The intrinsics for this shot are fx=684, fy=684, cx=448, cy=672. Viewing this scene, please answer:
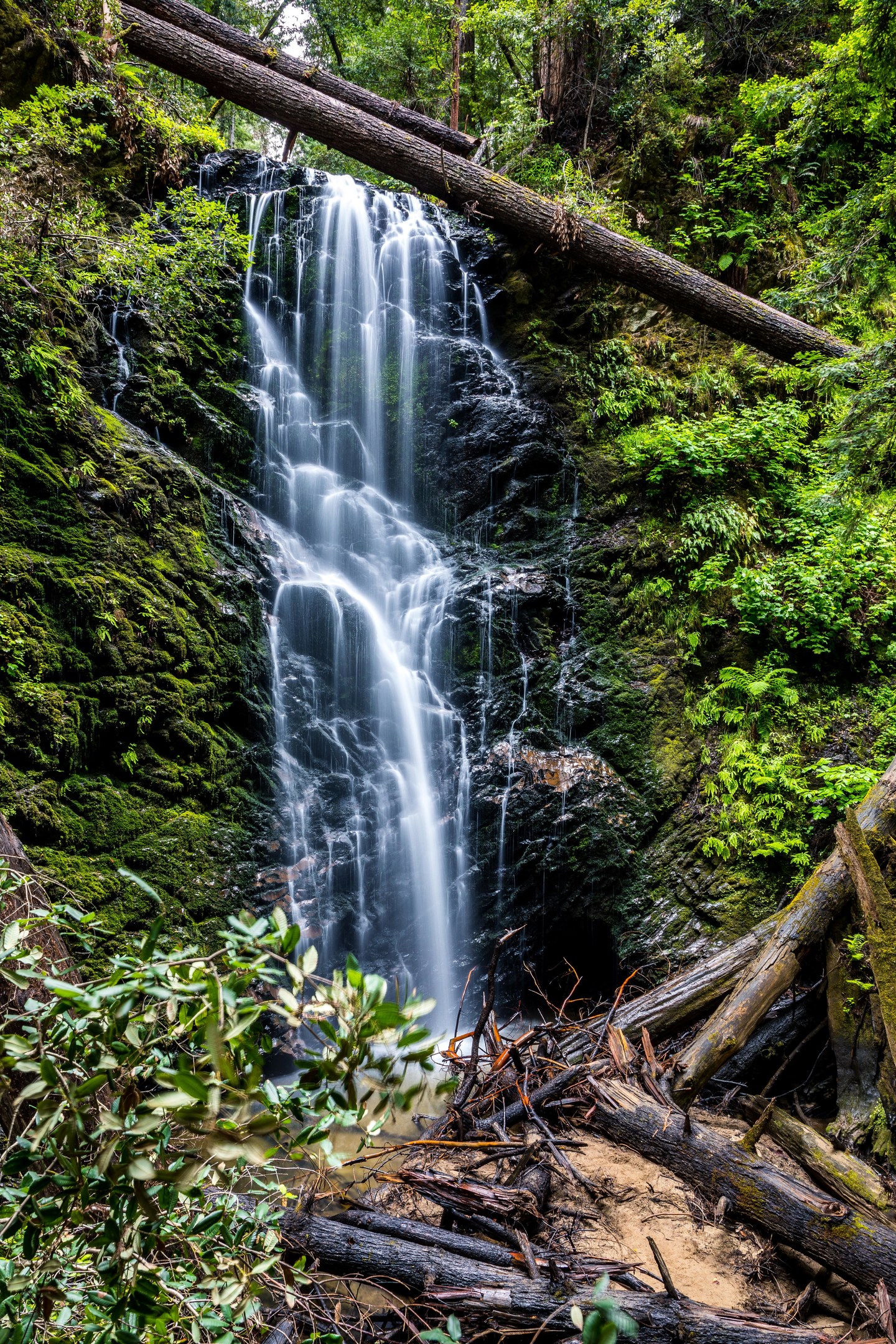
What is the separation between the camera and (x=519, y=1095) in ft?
12.4

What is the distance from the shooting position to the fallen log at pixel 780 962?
364cm

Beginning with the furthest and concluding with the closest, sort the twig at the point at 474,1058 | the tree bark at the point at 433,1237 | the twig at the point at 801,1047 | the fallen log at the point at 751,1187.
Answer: the twig at the point at 801,1047, the twig at the point at 474,1058, the fallen log at the point at 751,1187, the tree bark at the point at 433,1237

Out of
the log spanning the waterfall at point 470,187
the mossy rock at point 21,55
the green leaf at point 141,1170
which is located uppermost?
the log spanning the waterfall at point 470,187

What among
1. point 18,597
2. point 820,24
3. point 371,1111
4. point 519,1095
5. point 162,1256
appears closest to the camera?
point 371,1111

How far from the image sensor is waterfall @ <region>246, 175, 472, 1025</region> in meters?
6.63

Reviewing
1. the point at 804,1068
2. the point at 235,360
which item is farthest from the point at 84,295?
the point at 804,1068

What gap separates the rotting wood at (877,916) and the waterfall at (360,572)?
397cm

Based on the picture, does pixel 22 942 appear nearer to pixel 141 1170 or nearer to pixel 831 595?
pixel 141 1170

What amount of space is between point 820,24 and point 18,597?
47.8 feet

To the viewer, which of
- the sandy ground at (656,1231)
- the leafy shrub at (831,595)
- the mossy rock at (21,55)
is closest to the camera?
the sandy ground at (656,1231)

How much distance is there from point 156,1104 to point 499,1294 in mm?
1959

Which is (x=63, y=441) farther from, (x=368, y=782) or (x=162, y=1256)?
(x=162, y=1256)

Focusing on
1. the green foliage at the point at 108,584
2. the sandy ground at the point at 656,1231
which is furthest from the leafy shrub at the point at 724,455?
the sandy ground at the point at 656,1231

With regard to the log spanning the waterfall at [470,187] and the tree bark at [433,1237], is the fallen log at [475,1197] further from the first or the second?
the log spanning the waterfall at [470,187]
